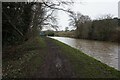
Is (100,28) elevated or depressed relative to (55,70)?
elevated

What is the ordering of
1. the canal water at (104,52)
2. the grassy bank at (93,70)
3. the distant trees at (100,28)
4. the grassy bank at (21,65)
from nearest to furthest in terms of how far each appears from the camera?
the grassy bank at (93,70)
the grassy bank at (21,65)
the canal water at (104,52)
the distant trees at (100,28)

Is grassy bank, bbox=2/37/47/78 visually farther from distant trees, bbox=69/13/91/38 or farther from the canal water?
distant trees, bbox=69/13/91/38

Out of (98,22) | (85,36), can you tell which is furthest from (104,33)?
(85,36)

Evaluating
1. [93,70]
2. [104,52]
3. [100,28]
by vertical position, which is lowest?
[104,52]

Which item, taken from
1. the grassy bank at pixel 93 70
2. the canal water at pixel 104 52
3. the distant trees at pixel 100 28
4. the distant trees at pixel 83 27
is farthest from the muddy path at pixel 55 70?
the distant trees at pixel 83 27

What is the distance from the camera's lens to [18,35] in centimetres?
1961

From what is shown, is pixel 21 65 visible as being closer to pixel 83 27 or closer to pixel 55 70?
pixel 55 70

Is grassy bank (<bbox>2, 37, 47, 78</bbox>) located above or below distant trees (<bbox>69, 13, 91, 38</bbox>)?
below

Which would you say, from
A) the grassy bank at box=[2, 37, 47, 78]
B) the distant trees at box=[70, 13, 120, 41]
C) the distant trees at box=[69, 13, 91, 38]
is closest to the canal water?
the grassy bank at box=[2, 37, 47, 78]

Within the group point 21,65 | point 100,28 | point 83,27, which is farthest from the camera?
point 83,27

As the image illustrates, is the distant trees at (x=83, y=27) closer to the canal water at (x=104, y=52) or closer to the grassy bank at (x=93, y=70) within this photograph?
the canal water at (x=104, y=52)

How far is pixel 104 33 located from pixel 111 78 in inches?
1545

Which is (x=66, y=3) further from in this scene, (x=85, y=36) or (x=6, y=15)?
(x=85, y=36)

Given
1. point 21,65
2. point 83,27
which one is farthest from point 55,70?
point 83,27
